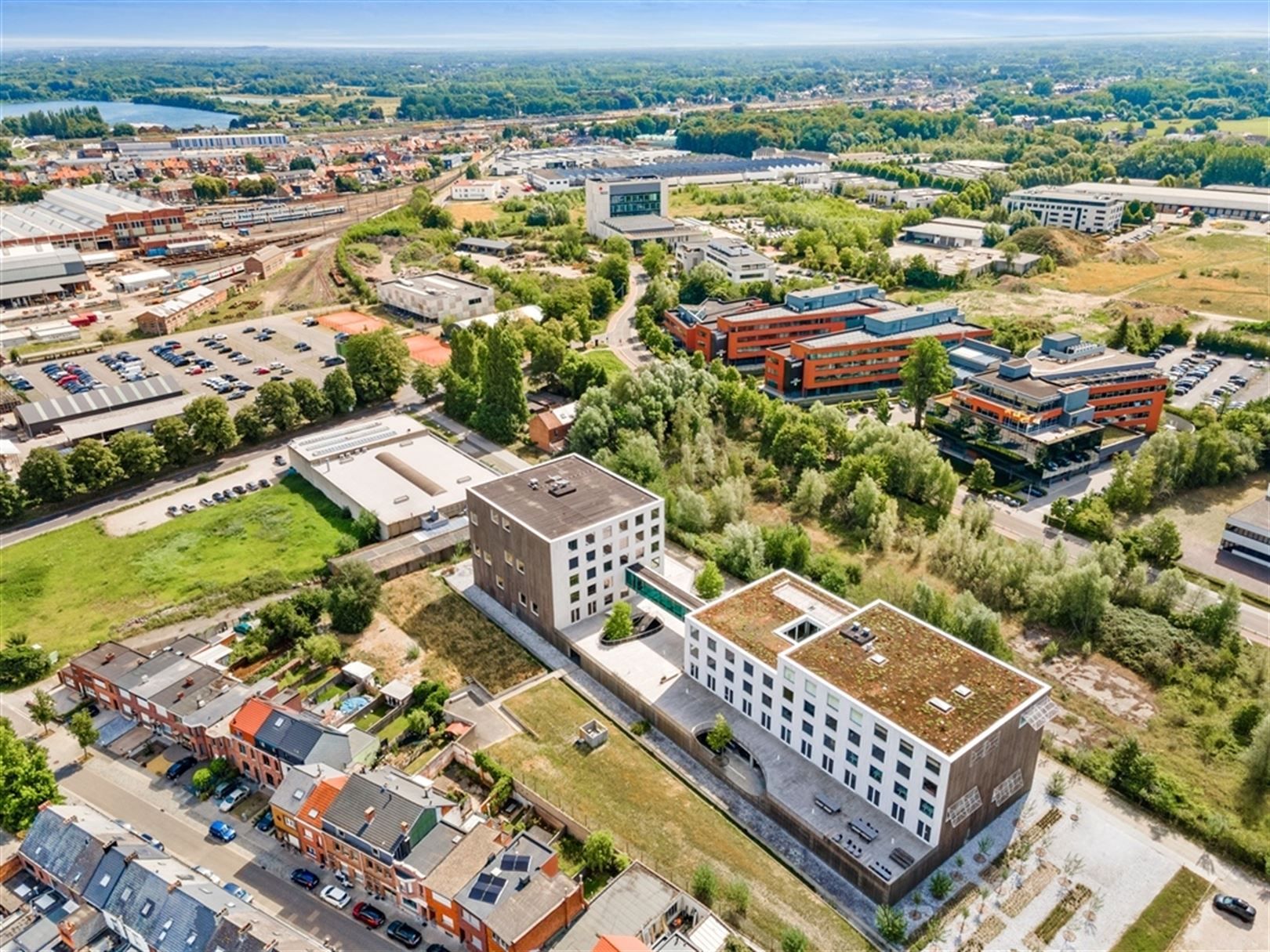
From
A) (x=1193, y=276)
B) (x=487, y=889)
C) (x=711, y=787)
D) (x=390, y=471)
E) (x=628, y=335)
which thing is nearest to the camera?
(x=487, y=889)

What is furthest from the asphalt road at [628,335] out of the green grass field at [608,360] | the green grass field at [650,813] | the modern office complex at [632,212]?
the green grass field at [650,813]

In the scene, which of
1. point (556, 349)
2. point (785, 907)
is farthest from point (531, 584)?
point (556, 349)

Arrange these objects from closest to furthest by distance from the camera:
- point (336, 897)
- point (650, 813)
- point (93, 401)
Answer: point (336, 897) < point (650, 813) < point (93, 401)

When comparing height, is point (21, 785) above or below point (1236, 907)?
above

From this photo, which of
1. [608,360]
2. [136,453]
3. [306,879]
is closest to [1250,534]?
[306,879]

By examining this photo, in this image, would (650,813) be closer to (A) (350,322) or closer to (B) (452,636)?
(B) (452,636)

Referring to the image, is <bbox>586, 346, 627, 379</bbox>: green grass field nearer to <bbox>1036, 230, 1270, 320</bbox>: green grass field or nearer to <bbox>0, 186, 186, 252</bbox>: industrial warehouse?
<bbox>1036, 230, 1270, 320</bbox>: green grass field

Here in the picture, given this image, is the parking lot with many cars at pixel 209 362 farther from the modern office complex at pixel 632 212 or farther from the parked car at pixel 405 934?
the parked car at pixel 405 934

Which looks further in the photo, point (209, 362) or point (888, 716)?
point (209, 362)
